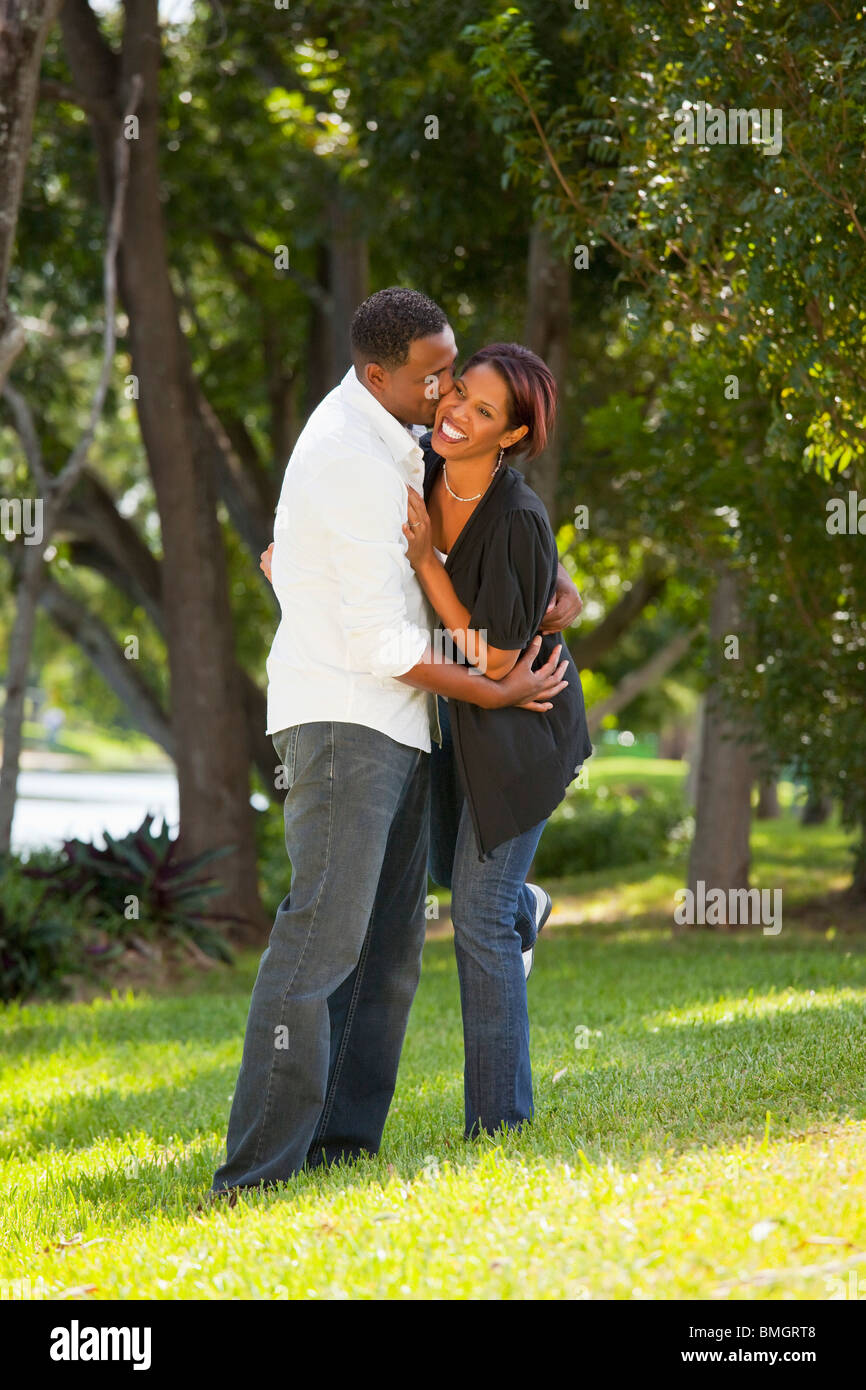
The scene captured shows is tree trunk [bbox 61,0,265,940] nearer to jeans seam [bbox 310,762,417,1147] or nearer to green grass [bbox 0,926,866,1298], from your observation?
green grass [bbox 0,926,866,1298]

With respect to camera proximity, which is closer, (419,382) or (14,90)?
(419,382)

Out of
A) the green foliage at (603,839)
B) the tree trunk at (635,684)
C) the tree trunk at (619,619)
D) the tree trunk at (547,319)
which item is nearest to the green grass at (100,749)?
the green foliage at (603,839)

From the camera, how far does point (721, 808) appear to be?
1059 centimetres

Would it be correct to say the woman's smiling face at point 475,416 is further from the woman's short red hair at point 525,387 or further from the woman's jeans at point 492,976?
the woman's jeans at point 492,976

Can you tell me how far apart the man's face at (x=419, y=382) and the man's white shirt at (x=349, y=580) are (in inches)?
2.3

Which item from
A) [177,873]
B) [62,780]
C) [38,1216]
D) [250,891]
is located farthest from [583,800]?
[62,780]

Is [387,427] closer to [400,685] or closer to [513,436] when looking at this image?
[513,436]

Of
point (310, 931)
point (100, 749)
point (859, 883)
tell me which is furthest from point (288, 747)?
point (100, 749)

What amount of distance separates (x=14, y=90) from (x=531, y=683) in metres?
4.76

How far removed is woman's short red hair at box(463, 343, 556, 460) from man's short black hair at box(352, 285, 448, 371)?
0.16 m

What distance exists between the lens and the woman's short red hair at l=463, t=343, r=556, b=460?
3.60 m

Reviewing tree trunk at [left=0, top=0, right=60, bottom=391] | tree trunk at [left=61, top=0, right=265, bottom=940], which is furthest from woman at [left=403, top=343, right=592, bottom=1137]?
tree trunk at [left=61, top=0, right=265, bottom=940]

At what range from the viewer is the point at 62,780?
39906 mm
